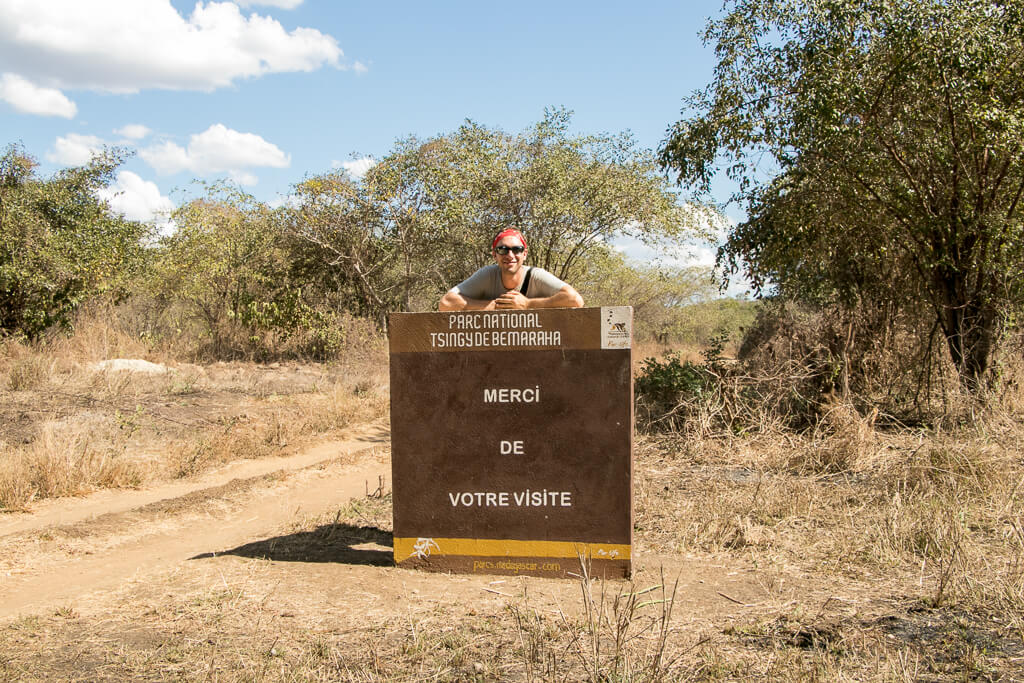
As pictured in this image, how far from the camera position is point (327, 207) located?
19.0m

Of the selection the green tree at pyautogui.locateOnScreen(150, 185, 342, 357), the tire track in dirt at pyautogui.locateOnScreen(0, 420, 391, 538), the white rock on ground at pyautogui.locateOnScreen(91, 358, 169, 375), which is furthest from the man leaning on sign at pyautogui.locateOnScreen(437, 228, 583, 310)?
the green tree at pyautogui.locateOnScreen(150, 185, 342, 357)

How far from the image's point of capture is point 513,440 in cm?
495

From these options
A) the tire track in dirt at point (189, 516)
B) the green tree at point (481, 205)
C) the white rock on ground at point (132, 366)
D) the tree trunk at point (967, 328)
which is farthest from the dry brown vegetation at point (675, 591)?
the green tree at point (481, 205)

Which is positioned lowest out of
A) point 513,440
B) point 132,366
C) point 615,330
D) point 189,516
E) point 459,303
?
point 189,516

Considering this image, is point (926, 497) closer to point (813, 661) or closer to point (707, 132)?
point (813, 661)

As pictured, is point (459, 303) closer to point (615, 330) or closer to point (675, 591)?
point (615, 330)

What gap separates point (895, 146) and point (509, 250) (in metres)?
6.68

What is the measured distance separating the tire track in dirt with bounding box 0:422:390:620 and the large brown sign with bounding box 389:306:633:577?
184 centimetres

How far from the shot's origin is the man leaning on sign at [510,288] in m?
5.20

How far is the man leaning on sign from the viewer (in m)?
5.20

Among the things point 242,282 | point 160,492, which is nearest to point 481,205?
point 242,282

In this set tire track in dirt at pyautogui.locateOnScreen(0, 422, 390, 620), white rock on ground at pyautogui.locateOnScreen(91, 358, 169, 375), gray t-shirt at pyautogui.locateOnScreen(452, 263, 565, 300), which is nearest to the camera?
tire track in dirt at pyautogui.locateOnScreen(0, 422, 390, 620)

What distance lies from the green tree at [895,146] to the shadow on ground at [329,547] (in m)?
6.73

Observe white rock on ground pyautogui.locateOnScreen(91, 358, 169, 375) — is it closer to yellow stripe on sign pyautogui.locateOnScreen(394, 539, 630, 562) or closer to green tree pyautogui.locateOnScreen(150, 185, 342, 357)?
green tree pyautogui.locateOnScreen(150, 185, 342, 357)
